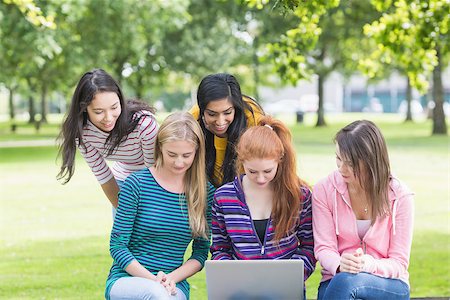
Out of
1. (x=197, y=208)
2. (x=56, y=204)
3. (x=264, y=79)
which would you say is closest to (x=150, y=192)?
(x=197, y=208)

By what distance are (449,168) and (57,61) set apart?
13.5m

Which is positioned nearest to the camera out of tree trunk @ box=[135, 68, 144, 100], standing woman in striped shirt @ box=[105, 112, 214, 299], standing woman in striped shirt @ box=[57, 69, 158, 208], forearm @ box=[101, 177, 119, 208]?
standing woman in striped shirt @ box=[105, 112, 214, 299]

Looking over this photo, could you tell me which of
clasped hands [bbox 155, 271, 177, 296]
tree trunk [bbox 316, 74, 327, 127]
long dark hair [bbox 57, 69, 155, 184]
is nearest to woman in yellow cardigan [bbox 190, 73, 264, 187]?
long dark hair [bbox 57, 69, 155, 184]

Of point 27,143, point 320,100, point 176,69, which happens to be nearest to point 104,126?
point 27,143

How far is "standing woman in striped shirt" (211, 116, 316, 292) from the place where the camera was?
3.80 metres

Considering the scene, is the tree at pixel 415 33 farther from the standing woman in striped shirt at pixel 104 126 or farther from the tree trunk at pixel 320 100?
the tree trunk at pixel 320 100

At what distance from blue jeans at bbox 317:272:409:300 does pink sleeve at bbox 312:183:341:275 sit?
5.4 inches

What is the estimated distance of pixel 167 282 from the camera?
3848 mm

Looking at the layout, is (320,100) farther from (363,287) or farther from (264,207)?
(363,287)

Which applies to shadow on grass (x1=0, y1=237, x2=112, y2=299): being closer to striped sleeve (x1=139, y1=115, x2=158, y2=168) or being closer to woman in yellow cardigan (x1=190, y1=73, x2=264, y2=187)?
striped sleeve (x1=139, y1=115, x2=158, y2=168)

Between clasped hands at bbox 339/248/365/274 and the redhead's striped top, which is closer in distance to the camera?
clasped hands at bbox 339/248/365/274

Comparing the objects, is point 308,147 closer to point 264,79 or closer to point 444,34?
point 444,34

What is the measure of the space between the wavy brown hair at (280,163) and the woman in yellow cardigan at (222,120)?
1.34 ft

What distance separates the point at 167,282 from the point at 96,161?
1167mm
